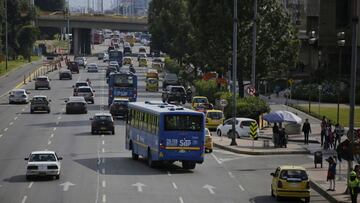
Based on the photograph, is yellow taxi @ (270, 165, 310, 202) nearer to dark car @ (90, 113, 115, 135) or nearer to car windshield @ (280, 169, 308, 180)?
car windshield @ (280, 169, 308, 180)

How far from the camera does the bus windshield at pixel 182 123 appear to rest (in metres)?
45.4

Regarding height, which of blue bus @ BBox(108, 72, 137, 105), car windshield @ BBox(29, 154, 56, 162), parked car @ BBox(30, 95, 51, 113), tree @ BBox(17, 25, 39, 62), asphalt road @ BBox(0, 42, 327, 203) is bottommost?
asphalt road @ BBox(0, 42, 327, 203)

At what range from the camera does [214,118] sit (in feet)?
229

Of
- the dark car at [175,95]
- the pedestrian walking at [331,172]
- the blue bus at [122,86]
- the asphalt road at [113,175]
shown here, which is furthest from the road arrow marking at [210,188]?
the dark car at [175,95]

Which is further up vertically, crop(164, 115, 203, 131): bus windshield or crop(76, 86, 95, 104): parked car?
crop(164, 115, 203, 131): bus windshield

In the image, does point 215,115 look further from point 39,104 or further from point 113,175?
point 113,175

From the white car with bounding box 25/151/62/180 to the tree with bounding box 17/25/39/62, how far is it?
427 feet

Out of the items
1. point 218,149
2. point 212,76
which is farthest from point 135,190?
point 212,76

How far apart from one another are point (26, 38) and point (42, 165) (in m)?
132

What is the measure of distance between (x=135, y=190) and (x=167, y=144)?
6067 mm

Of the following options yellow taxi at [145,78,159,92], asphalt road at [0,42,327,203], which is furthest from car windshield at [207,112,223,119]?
yellow taxi at [145,78,159,92]

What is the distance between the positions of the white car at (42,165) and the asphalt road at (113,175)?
35 cm

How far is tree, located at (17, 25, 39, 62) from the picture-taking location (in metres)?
171

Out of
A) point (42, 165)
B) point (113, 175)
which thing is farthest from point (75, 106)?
point (42, 165)
